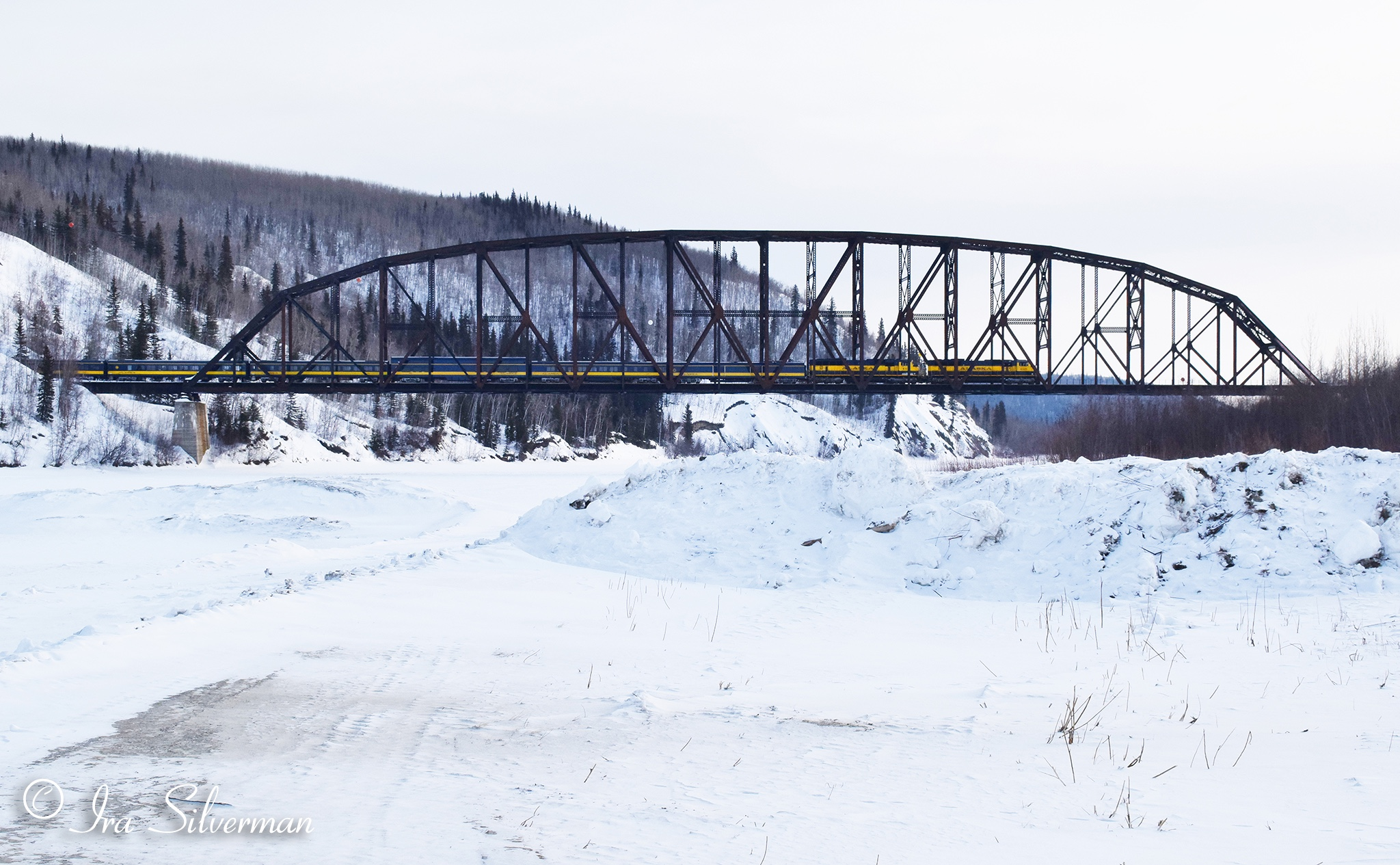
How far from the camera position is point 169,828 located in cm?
461

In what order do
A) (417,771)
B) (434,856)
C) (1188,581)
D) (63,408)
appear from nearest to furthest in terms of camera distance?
(434,856) → (417,771) → (1188,581) → (63,408)

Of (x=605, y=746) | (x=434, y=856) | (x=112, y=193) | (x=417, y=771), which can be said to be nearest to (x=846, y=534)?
(x=605, y=746)

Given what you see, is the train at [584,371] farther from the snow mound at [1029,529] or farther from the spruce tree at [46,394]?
the snow mound at [1029,529]

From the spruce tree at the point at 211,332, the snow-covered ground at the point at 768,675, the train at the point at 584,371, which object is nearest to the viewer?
the snow-covered ground at the point at 768,675

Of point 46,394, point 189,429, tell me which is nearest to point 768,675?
point 189,429

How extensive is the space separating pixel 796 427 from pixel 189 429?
9034cm

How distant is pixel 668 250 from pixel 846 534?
114 feet


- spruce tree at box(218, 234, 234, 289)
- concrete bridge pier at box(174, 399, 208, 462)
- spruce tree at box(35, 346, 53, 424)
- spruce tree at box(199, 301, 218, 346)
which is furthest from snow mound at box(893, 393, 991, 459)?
spruce tree at box(35, 346, 53, 424)

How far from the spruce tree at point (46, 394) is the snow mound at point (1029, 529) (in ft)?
166

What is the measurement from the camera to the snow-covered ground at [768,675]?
15.9ft

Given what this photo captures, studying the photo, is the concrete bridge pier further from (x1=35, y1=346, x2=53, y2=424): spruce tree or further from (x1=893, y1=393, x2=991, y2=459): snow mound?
(x1=893, y1=393, x2=991, y2=459): snow mound

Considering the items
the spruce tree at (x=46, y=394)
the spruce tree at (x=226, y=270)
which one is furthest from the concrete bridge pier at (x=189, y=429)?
the spruce tree at (x=226, y=270)

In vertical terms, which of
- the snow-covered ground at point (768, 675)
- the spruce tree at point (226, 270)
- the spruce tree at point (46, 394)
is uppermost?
the spruce tree at point (226, 270)

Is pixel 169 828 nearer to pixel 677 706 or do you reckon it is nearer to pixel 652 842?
pixel 652 842
